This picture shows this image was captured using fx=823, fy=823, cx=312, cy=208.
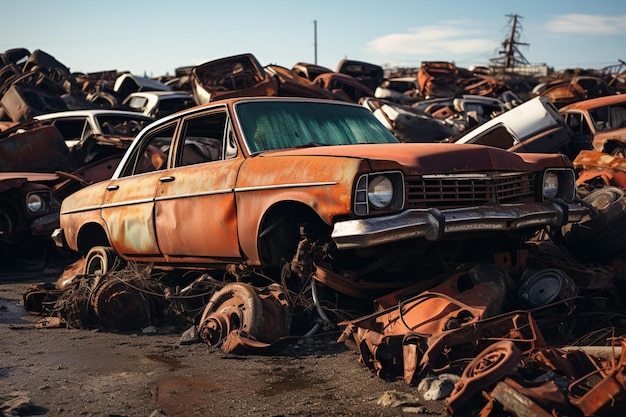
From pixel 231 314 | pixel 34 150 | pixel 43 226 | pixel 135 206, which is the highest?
pixel 34 150

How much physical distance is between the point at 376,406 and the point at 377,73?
21581 millimetres

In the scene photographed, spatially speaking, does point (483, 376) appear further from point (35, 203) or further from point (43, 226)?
point (35, 203)

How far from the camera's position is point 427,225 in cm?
479

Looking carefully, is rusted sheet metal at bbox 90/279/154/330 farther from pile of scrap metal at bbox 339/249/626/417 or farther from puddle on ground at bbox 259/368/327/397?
pile of scrap metal at bbox 339/249/626/417

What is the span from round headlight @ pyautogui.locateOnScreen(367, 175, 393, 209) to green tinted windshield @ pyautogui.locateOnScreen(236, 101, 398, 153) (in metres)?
1.18

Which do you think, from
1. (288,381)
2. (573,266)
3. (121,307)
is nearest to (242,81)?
(121,307)

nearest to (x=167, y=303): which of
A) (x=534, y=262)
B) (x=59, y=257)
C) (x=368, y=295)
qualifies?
(x=368, y=295)

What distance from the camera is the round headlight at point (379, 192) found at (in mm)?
4879

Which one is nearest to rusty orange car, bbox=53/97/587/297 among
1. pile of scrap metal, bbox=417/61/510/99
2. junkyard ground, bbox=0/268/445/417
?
junkyard ground, bbox=0/268/445/417

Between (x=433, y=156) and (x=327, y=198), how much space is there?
0.73 metres

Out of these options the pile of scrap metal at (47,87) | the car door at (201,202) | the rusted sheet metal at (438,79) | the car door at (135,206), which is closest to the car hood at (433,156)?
the car door at (201,202)

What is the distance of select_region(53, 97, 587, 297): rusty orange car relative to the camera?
4883mm

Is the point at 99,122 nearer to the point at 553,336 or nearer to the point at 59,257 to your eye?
the point at 59,257

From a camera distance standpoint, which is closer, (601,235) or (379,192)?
(379,192)
